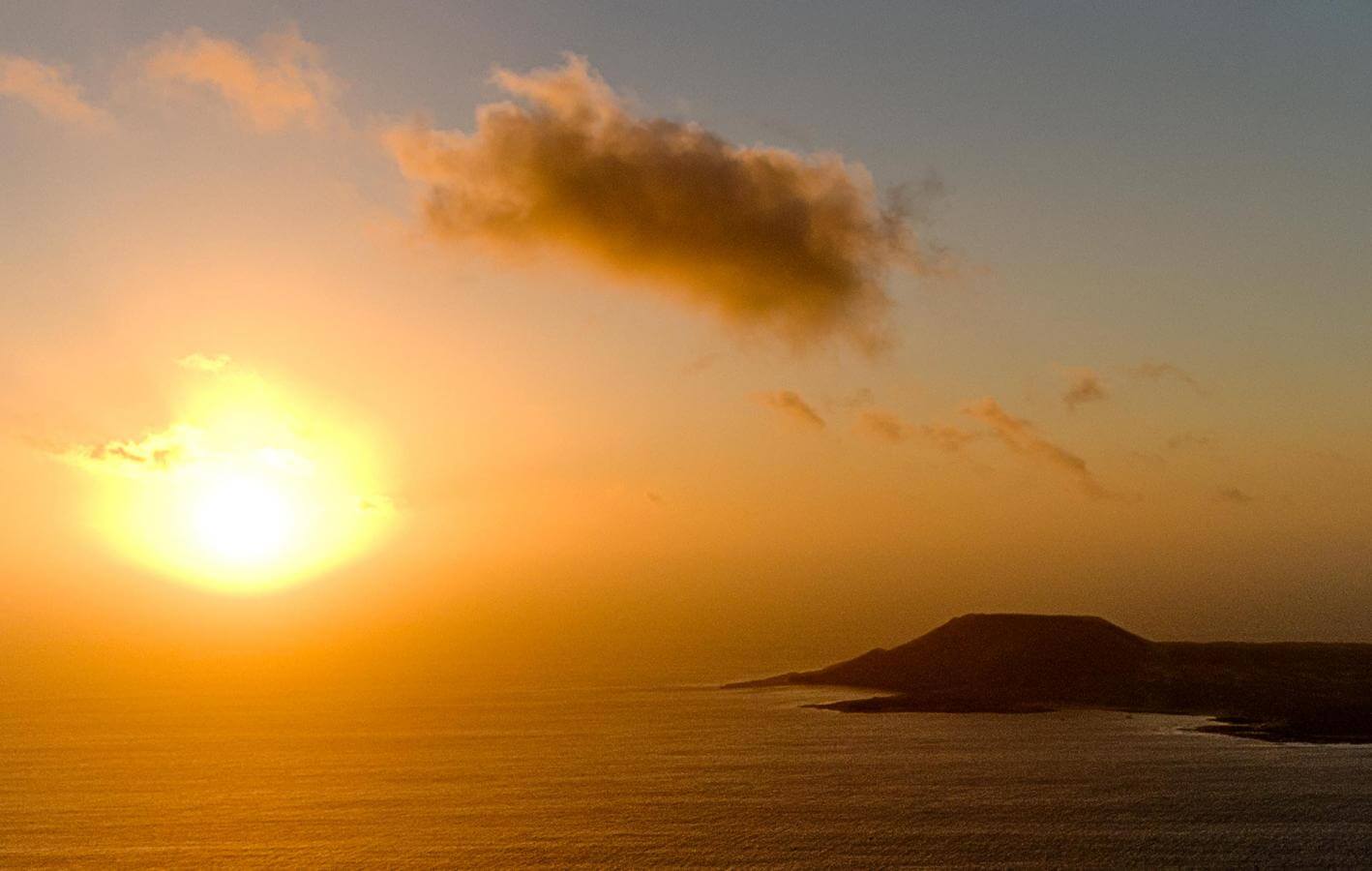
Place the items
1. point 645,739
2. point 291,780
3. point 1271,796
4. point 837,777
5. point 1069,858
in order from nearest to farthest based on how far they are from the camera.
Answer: point 1069,858 < point 1271,796 < point 837,777 < point 291,780 < point 645,739

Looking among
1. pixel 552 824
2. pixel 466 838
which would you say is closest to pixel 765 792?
pixel 552 824

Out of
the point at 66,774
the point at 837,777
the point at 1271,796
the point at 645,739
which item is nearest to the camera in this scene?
the point at 1271,796

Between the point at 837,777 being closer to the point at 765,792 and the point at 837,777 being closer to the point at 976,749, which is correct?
the point at 765,792

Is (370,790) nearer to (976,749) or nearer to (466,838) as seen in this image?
(466,838)

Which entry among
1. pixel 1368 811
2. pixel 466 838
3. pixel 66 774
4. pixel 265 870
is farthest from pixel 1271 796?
pixel 66 774

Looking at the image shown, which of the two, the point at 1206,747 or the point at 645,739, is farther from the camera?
the point at 645,739

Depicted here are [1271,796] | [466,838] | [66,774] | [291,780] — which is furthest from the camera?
[66,774]
